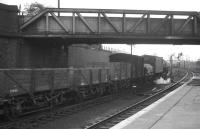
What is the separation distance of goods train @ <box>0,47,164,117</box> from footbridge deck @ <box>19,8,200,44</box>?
304 cm

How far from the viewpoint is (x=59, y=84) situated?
16.3m

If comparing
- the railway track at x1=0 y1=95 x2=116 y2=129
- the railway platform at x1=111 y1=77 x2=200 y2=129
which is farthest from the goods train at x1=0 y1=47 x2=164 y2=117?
the railway platform at x1=111 y1=77 x2=200 y2=129

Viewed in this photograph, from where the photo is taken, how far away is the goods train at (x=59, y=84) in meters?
12.4

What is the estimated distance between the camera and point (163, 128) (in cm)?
1038

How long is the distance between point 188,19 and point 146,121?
18.0 meters

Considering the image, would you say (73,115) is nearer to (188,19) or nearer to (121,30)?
(121,30)

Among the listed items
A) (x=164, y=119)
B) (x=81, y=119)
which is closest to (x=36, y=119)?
(x=81, y=119)

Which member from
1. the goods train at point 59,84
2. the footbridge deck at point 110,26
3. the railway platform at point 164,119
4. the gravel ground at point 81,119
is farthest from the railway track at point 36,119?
the footbridge deck at point 110,26

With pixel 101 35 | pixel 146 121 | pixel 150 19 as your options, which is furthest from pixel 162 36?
pixel 146 121

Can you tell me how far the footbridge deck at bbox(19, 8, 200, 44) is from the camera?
26.5m

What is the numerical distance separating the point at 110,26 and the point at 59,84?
12.3 m

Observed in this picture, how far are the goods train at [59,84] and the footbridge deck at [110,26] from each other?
3.04 meters

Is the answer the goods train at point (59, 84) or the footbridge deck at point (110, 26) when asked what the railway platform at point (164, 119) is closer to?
the goods train at point (59, 84)

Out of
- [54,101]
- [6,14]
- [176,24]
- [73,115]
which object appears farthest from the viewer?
[176,24]
